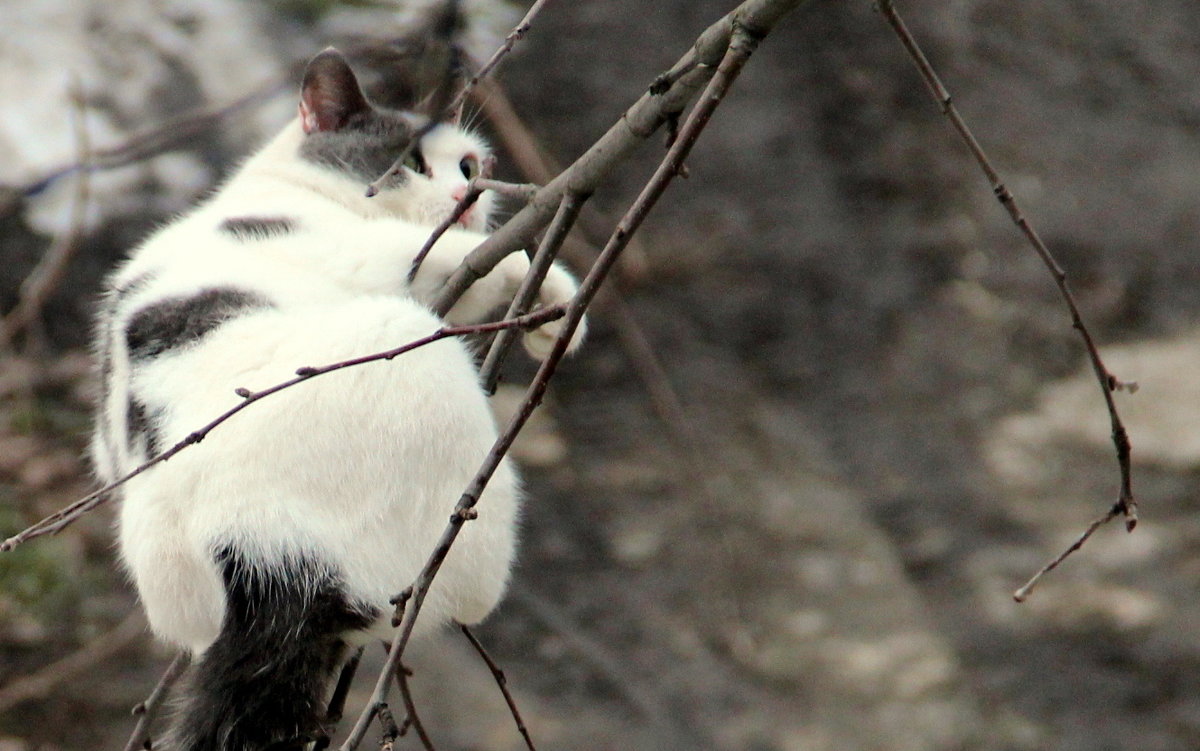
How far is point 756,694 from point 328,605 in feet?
11.4

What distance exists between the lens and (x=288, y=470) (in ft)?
6.19

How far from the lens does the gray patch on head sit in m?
2.63

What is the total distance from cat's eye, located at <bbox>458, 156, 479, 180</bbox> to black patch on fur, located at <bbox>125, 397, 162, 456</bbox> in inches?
39.5

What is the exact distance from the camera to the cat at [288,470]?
1866mm

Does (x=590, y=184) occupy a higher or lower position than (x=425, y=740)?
higher

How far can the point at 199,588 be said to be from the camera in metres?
1.96

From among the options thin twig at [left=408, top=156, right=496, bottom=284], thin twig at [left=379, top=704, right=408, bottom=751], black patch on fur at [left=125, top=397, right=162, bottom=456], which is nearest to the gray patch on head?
thin twig at [left=408, top=156, right=496, bottom=284]

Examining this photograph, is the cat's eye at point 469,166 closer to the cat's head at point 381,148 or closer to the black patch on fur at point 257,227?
the cat's head at point 381,148

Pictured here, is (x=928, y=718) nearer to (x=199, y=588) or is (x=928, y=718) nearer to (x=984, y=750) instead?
(x=984, y=750)

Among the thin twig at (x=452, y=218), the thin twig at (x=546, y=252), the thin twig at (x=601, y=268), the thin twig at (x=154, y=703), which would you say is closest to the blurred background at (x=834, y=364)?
the thin twig at (x=154, y=703)

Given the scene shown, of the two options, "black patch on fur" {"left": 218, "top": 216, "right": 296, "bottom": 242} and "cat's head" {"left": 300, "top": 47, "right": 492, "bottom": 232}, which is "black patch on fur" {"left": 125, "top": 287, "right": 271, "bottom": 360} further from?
"cat's head" {"left": 300, "top": 47, "right": 492, "bottom": 232}

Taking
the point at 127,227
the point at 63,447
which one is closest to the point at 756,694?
the point at 63,447

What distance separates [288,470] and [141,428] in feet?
1.01

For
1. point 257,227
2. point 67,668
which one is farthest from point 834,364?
point 257,227
